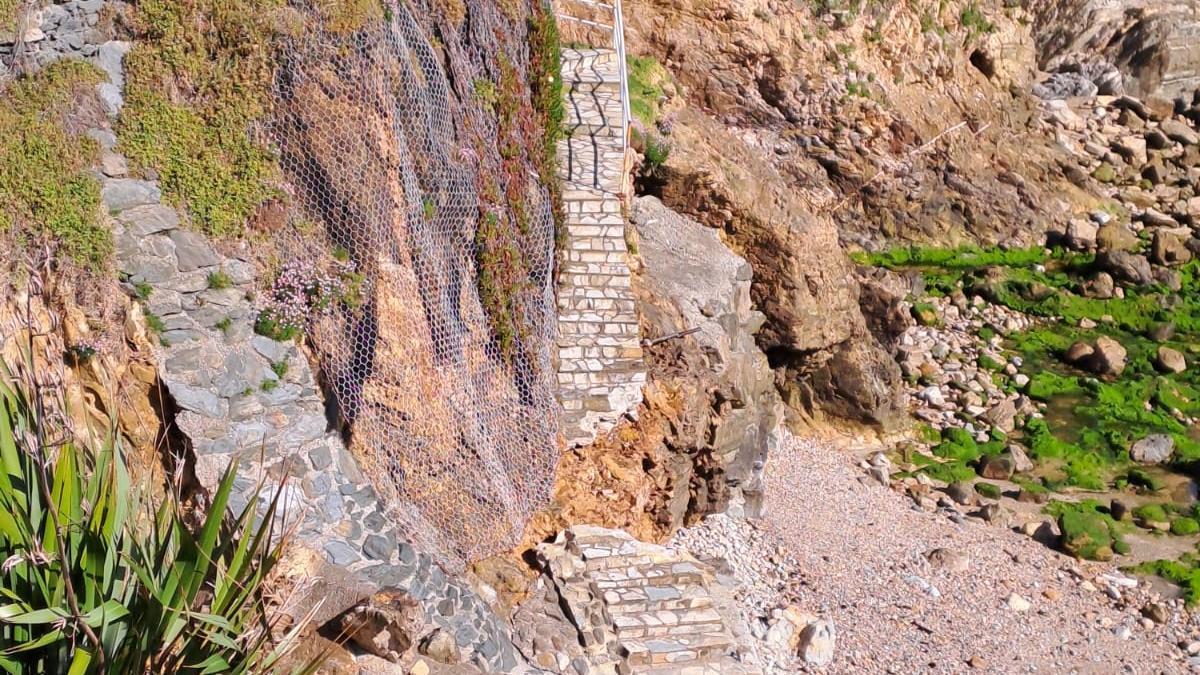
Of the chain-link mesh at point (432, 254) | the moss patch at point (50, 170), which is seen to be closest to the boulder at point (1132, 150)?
the chain-link mesh at point (432, 254)

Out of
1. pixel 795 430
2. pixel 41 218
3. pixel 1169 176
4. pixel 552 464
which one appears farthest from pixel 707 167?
pixel 1169 176

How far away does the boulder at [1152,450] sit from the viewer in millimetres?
19609

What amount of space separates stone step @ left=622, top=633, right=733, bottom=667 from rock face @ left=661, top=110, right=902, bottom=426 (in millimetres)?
6440

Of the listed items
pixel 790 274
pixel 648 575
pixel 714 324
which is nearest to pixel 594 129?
pixel 714 324

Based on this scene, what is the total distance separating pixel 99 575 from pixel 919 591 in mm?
10933

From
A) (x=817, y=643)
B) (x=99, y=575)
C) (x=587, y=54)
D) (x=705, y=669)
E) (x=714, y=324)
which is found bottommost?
(x=817, y=643)

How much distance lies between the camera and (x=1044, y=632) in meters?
15.0

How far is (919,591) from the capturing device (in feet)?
49.5

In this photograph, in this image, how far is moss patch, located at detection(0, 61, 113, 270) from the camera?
8.95 metres

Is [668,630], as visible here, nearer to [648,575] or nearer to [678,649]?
[678,649]

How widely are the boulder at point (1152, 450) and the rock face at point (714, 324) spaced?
22.0 feet

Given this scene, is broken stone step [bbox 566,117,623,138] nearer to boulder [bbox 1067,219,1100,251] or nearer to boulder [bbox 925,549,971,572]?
boulder [bbox 925,549,971,572]

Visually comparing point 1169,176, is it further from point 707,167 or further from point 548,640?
point 548,640

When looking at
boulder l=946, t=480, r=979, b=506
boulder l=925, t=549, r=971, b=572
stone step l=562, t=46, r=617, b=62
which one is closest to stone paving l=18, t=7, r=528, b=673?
stone step l=562, t=46, r=617, b=62
